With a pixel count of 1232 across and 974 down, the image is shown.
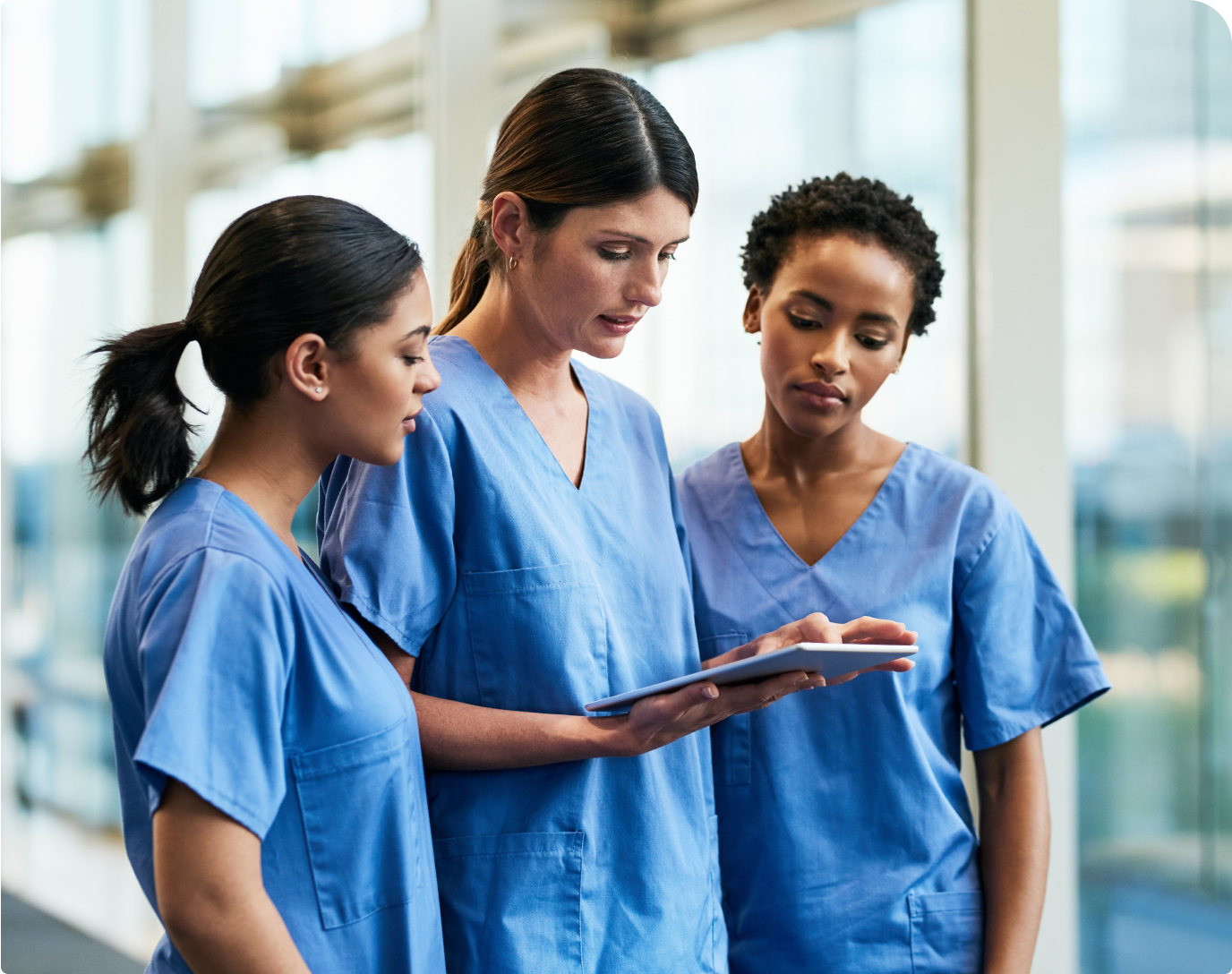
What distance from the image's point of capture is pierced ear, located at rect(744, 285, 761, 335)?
1373mm

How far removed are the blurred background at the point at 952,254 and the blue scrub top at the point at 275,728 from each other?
1.54 meters

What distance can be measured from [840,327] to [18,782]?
229cm

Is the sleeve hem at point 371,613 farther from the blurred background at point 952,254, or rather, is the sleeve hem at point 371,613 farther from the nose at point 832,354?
the blurred background at point 952,254

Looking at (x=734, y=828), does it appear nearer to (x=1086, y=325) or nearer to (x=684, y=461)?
(x=684, y=461)

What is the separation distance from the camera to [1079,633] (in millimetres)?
1313

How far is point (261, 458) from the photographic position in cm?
94

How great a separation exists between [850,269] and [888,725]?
51 centimetres

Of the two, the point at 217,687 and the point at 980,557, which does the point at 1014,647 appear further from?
the point at 217,687

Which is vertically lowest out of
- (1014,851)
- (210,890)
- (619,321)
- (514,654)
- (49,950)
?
(49,950)

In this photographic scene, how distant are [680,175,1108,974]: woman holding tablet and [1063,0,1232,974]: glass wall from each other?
129 cm

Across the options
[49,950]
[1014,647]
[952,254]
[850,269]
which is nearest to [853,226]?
[850,269]

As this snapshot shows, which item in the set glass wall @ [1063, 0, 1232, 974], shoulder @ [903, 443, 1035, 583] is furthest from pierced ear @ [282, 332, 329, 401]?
glass wall @ [1063, 0, 1232, 974]

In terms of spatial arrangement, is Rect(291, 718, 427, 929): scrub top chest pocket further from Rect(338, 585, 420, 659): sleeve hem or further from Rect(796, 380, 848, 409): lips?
Rect(796, 380, 848, 409): lips

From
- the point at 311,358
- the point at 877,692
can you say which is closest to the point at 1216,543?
the point at 877,692
